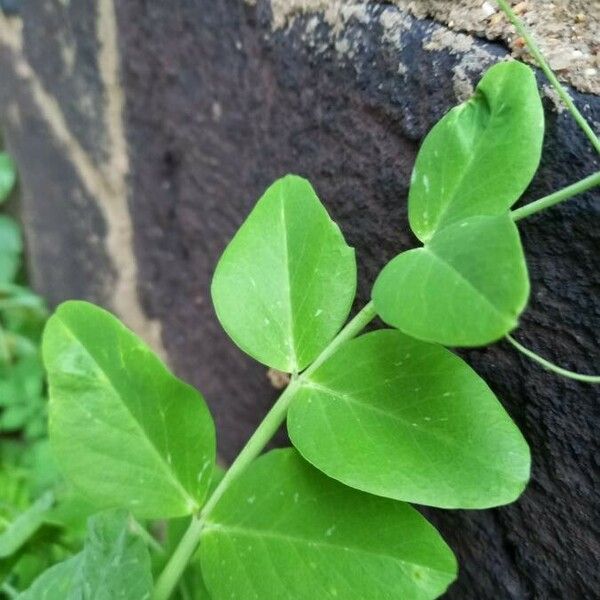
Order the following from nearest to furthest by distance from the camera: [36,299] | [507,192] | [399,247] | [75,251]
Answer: [507,192]
[399,247]
[75,251]
[36,299]

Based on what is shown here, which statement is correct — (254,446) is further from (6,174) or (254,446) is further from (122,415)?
(6,174)

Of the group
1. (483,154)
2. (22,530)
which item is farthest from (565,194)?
(22,530)

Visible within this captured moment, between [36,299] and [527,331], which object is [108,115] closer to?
[36,299]

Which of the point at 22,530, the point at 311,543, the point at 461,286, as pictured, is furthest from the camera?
the point at 22,530

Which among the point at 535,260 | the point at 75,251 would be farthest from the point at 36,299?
the point at 535,260

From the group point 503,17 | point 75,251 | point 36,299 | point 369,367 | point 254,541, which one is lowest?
point 36,299

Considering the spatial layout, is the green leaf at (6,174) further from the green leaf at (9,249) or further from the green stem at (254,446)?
the green stem at (254,446)

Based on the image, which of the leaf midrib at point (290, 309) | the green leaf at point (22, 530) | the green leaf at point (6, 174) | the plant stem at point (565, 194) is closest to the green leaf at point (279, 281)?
the leaf midrib at point (290, 309)
